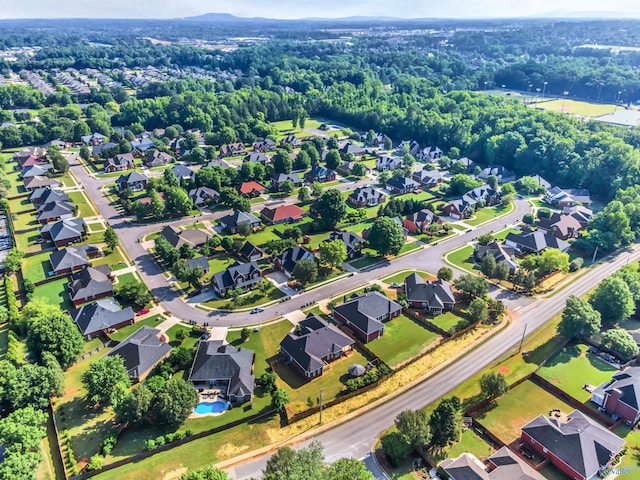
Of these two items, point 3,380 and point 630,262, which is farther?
point 630,262

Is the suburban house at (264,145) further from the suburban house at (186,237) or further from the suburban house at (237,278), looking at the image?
the suburban house at (237,278)

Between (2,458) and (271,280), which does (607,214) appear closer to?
(271,280)

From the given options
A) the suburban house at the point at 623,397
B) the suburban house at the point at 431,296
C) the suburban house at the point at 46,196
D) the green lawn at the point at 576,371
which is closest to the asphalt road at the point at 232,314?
the suburban house at the point at 46,196

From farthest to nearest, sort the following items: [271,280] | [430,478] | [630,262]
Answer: [630,262]
[271,280]
[430,478]

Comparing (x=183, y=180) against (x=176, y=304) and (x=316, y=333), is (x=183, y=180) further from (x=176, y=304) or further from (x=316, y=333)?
(x=316, y=333)

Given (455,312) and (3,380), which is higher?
(3,380)

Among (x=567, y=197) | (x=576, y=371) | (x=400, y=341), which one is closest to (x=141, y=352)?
(x=400, y=341)

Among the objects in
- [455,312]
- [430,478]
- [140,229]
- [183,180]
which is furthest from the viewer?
[183,180]

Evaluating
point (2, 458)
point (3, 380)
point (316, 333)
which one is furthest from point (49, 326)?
point (316, 333)
